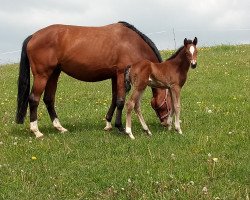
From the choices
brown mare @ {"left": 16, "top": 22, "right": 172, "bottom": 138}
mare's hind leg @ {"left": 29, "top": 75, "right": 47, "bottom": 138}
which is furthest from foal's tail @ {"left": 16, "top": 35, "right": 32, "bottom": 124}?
mare's hind leg @ {"left": 29, "top": 75, "right": 47, "bottom": 138}

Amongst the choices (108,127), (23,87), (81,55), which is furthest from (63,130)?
(81,55)

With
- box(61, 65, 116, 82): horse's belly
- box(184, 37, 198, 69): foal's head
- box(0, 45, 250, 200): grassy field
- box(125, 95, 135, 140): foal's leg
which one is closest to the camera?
box(0, 45, 250, 200): grassy field

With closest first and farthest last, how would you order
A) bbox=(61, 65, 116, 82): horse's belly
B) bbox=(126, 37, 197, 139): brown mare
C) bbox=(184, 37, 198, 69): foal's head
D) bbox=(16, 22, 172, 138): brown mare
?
bbox=(184, 37, 198, 69): foal's head
bbox=(126, 37, 197, 139): brown mare
bbox=(16, 22, 172, 138): brown mare
bbox=(61, 65, 116, 82): horse's belly

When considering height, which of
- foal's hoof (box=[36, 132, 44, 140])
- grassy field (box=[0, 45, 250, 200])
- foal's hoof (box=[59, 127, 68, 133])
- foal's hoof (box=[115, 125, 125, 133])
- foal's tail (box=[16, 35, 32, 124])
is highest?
foal's tail (box=[16, 35, 32, 124])

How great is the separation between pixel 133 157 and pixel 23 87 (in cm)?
451

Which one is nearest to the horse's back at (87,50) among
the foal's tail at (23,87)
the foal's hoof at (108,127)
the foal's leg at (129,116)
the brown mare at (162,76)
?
the foal's tail at (23,87)

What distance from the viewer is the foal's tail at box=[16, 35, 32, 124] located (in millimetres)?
12039

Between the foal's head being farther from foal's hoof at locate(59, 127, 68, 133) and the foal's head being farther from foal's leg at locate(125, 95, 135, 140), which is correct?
foal's hoof at locate(59, 127, 68, 133)

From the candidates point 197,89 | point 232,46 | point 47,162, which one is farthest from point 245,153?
point 232,46

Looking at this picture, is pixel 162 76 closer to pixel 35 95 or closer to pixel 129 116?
pixel 129 116

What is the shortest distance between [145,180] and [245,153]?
7.83 ft

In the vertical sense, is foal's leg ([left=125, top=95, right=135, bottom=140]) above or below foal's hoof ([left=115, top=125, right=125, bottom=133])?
above

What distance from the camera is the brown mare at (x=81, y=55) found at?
1173 cm

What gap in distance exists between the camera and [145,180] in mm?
7715
